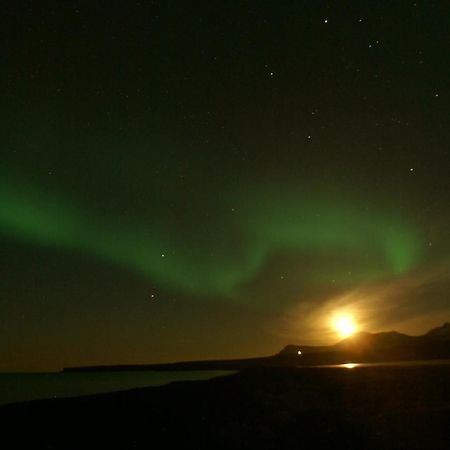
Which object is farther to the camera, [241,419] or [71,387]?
[71,387]

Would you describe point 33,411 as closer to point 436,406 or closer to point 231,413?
point 231,413

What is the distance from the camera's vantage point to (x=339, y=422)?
64.4 ft

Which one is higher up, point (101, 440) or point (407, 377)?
point (407, 377)

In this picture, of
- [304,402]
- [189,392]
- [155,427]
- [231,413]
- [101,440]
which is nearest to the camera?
[101,440]

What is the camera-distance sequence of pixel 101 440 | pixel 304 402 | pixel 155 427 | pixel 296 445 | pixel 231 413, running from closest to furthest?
1. pixel 296 445
2. pixel 101 440
3. pixel 155 427
4. pixel 231 413
5. pixel 304 402

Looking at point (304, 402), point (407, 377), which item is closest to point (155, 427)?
point (304, 402)

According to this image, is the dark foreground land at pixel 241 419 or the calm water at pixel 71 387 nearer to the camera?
the dark foreground land at pixel 241 419

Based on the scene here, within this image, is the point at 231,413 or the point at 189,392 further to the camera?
the point at 189,392

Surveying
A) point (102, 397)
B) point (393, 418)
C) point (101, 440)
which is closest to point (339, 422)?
point (393, 418)

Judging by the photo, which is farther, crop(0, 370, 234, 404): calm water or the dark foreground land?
crop(0, 370, 234, 404): calm water

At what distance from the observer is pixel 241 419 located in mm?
20562

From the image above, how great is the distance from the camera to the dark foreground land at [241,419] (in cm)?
1662

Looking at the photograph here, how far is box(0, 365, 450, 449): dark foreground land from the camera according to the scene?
16.6 meters

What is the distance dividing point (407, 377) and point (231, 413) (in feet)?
63.0
